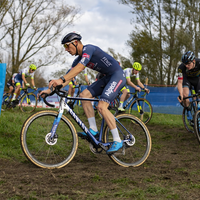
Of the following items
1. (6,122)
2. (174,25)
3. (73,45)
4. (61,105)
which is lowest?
(6,122)

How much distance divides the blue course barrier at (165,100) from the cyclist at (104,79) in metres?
11.0

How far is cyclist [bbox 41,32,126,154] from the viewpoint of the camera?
4.34m

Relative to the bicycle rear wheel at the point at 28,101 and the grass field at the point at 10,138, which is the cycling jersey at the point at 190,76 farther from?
the bicycle rear wheel at the point at 28,101

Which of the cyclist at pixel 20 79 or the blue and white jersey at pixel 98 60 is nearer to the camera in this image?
the blue and white jersey at pixel 98 60

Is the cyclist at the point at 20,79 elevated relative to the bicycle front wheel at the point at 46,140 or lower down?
elevated

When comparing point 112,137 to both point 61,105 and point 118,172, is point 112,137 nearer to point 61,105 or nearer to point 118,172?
point 118,172

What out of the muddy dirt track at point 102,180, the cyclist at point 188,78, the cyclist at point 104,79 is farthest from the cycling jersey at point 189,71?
the cyclist at point 104,79

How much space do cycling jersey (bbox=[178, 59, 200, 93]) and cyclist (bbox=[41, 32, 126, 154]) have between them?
10.4ft

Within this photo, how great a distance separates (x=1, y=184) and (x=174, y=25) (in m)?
25.6

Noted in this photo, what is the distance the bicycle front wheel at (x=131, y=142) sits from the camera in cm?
472

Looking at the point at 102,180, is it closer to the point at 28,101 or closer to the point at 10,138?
the point at 10,138

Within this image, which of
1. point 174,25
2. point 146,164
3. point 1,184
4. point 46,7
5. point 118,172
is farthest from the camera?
point 174,25

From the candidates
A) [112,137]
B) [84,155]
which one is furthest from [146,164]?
[84,155]

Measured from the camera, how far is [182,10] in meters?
25.4
